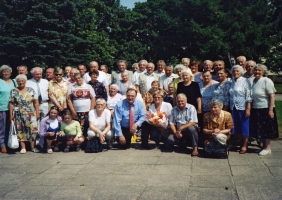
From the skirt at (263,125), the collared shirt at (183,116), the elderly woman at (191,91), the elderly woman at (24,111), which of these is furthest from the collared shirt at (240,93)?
the elderly woman at (24,111)

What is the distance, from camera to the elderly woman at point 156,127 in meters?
8.04

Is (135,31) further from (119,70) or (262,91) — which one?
(262,91)

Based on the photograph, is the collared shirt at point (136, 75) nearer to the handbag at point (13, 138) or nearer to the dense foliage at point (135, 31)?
the handbag at point (13, 138)

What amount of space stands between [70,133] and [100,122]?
2.44ft

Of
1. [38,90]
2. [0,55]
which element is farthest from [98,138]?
[0,55]

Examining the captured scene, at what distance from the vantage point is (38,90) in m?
8.41

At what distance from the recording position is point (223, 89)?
25.0 feet

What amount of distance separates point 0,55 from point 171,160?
18.8 m

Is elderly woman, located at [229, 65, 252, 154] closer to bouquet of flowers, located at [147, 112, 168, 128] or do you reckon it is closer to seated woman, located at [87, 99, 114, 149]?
bouquet of flowers, located at [147, 112, 168, 128]

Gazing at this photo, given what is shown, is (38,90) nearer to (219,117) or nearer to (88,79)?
(88,79)

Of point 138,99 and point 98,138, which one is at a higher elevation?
point 138,99

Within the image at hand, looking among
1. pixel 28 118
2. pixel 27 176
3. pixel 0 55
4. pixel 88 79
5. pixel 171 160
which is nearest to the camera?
pixel 27 176

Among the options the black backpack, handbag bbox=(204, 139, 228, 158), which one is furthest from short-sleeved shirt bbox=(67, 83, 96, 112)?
handbag bbox=(204, 139, 228, 158)

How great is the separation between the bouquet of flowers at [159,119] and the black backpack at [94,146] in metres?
1.30
